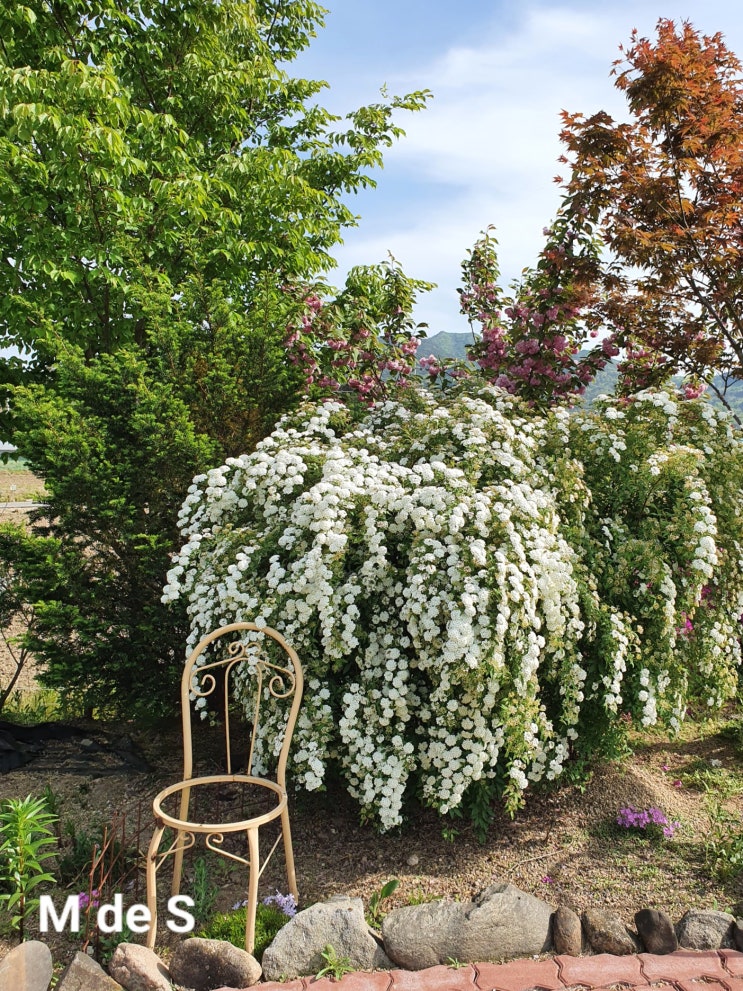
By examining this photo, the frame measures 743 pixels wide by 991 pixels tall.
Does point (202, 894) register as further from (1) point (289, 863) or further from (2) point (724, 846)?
(2) point (724, 846)

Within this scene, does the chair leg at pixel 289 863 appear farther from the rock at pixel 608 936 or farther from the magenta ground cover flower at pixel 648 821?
the magenta ground cover flower at pixel 648 821

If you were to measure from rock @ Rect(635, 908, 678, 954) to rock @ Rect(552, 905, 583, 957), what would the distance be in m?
0.21

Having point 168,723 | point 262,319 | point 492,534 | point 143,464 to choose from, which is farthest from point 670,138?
point 168,723

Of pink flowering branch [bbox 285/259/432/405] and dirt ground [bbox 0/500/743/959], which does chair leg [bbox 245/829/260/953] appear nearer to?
dirt ground [bbox 0/500/743/959]

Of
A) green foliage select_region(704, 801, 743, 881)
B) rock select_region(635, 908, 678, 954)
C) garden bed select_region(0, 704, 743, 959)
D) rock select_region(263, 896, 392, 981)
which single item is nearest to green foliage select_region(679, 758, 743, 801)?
garden bed select_region(0, 704, 743, 959)

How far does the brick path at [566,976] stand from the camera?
7.72 ft

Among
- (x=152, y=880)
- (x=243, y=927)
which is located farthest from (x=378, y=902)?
(x=152, y=880)

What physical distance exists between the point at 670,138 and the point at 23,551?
4.98 metres

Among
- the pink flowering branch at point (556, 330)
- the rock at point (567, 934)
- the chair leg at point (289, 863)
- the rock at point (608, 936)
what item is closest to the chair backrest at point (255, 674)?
the chair leg at point (289, 863)

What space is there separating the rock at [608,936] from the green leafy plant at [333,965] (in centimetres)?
84

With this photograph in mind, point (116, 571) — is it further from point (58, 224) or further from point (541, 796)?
point (58, 224)

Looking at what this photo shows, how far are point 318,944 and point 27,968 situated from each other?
35.0 inches

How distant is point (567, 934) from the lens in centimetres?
255

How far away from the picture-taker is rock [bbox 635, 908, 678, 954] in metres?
2.55
